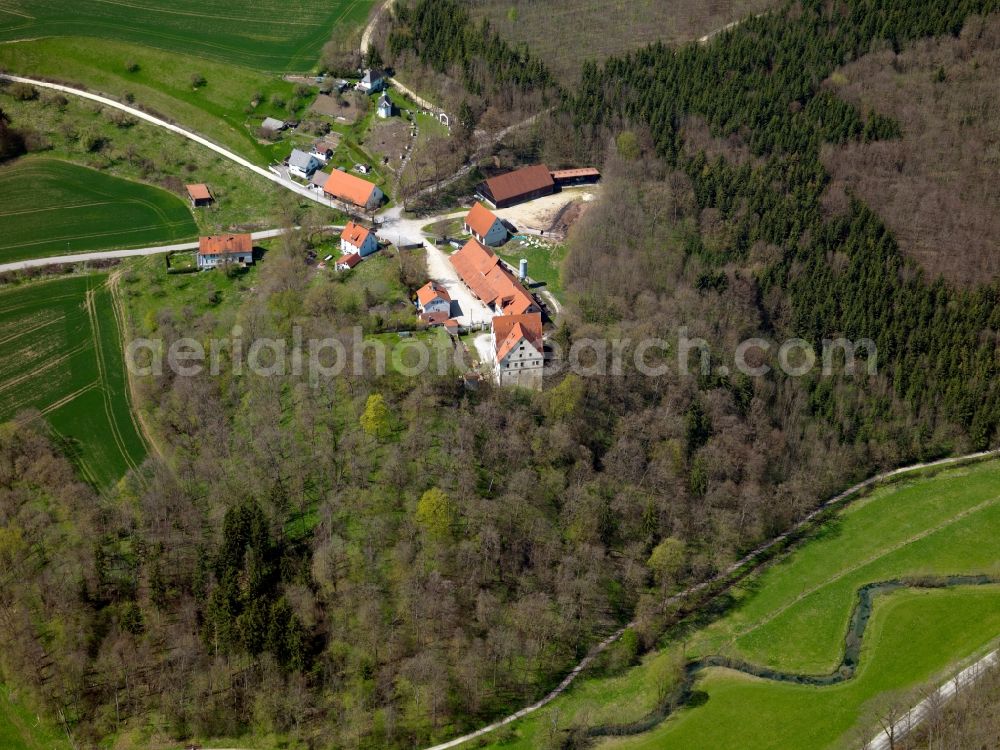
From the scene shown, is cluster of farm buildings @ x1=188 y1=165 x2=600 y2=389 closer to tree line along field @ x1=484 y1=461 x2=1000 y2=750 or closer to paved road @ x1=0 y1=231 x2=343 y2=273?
paved road @ x1=0 y1=231 x2=343 y2=273

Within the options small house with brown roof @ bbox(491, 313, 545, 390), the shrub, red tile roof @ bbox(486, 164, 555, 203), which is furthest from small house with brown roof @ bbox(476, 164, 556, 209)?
the shrub

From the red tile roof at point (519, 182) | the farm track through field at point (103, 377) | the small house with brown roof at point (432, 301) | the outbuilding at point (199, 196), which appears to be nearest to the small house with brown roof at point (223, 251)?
the outbuilding at point (199, 196)

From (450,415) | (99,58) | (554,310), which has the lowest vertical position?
(450,415)

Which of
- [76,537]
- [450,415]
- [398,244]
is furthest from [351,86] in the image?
[76,537]

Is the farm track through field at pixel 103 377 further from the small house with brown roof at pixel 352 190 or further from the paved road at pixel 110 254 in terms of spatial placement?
the small house with brown roof at pixel 352 190

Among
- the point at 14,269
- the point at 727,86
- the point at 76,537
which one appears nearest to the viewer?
the point at 76,537

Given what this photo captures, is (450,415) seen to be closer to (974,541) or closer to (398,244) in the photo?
(398,244)

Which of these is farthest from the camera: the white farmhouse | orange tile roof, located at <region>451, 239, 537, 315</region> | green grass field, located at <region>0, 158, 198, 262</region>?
the white farmhouse
